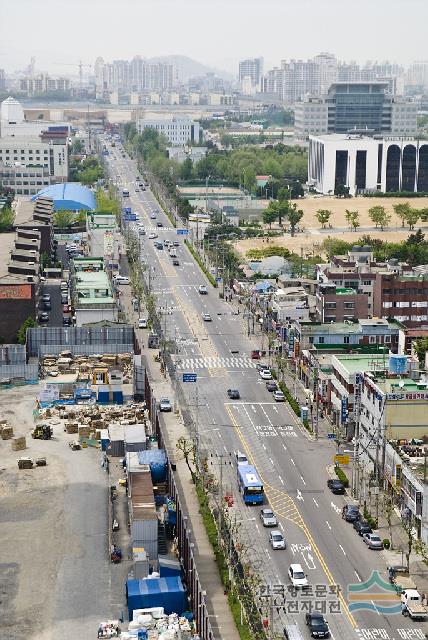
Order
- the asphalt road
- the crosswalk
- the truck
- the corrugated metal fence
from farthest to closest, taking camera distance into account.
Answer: the corrugated metal fence → the crosswalk → the asphalt road → the truck

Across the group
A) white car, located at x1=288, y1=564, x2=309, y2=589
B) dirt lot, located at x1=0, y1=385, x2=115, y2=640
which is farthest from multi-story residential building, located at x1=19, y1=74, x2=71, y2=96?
white car, located at x1=288, y1=564, x2=309, y2=589

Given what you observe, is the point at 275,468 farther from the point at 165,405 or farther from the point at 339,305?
the point at 339,305

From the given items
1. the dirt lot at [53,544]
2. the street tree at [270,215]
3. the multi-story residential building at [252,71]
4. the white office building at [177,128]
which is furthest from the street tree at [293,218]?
the multi-story residential building at [252,71]

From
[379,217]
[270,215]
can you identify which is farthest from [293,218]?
[379,217]

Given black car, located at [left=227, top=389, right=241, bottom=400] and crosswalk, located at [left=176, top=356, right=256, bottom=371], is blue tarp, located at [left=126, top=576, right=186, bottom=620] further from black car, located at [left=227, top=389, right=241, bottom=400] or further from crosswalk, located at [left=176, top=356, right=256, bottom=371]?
crosswalk, located at [left=176, top=356, right=256, bottom=371]

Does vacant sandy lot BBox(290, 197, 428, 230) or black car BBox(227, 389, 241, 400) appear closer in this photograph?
black car BBox(227, 389, 241, 400)

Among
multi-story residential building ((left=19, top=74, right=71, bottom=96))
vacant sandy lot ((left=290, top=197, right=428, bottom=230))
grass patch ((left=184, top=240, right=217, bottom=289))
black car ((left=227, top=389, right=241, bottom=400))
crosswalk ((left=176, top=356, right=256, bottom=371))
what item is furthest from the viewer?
multi-story residential building ((left=19, top=74, right=71, bottom=96))

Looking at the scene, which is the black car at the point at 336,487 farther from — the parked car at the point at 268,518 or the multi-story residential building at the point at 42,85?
the multi-story residential building at the point at 42,85

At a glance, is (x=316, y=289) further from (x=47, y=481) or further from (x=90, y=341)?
(x=47, y=481)
